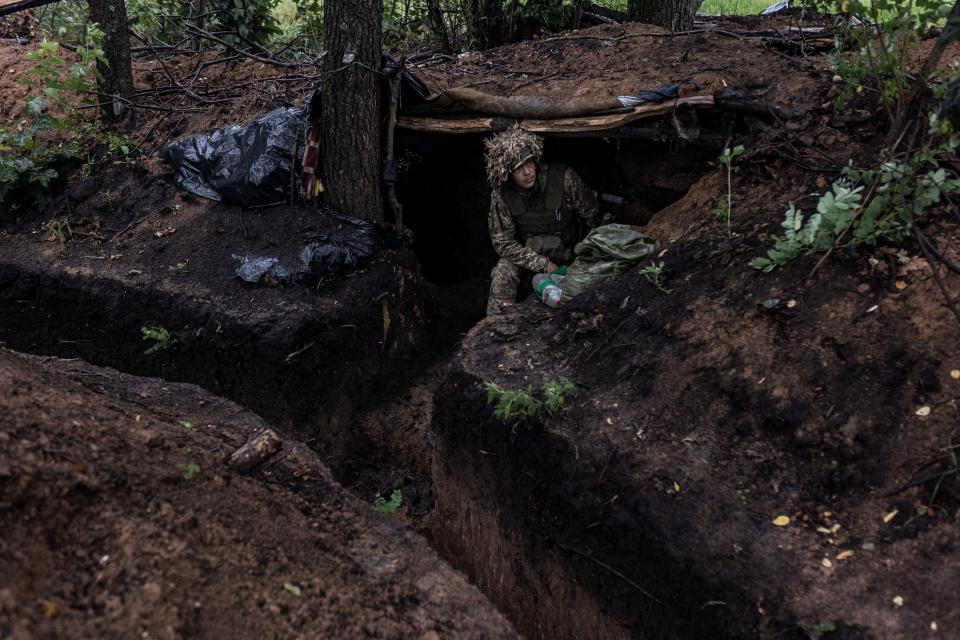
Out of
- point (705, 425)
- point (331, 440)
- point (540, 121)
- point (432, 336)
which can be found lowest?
point (331, 440)

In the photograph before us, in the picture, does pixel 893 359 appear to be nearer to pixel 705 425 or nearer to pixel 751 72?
pixel 705 425

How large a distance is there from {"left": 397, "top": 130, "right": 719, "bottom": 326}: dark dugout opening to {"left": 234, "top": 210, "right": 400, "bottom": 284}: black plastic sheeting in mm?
883

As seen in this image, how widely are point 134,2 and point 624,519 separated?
7.42 m

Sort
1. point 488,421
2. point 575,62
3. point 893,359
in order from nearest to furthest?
point 893,359
point 488,421
point 575,62

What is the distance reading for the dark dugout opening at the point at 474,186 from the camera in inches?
193

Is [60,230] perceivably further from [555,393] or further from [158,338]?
[555,393]

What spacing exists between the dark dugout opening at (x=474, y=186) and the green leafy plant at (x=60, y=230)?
8.81 ft

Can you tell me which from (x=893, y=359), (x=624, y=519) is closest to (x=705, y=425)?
(x=624, y=519)

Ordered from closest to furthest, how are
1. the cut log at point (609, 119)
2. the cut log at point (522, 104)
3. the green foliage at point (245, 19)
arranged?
the cut log at point (609, 119) < the cut log at point (522, 104) < the green foliage at point (245, 19)

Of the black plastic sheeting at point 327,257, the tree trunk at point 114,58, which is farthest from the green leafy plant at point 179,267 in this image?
the tree trunk at point 114,58

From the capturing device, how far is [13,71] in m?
6.94

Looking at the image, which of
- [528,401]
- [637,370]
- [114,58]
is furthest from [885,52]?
[114,58]

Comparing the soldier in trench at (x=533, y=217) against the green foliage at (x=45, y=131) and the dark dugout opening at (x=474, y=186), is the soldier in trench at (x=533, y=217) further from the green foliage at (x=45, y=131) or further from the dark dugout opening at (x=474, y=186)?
the green foliage at (x=45, y=131)

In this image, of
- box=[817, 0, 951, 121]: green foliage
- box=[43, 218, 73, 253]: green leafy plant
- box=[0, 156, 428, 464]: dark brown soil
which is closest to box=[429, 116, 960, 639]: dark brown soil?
box=[817, 0, 951, 121]: green foliage
